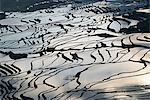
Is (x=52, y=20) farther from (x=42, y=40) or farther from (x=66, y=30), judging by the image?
(x=42, y=40)

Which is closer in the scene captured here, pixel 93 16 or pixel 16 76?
pixel 16 76

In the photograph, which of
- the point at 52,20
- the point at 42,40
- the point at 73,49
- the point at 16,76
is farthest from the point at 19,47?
the point at 52,20

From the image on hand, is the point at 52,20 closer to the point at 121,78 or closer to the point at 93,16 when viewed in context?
A: the point at 93,16

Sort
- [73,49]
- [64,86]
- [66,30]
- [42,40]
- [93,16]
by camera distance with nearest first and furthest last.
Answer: [64,86] → [73,49] → [42,40] → [66,30] → [93,16]

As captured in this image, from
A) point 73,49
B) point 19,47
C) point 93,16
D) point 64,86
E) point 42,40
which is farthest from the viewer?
point 93,16

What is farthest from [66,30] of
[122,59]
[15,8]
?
[15,8]

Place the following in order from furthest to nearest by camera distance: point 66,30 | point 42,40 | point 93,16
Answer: point 93,16, point 66,30, point 42,40

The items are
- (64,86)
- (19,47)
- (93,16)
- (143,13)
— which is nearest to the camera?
(64,86)

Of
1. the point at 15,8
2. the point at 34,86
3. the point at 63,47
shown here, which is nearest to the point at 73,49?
the point at 63,47

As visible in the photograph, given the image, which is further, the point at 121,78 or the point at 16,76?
the point at 16,76
